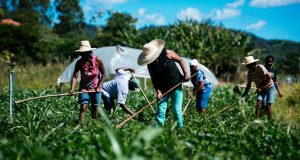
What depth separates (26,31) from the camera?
34281 mm

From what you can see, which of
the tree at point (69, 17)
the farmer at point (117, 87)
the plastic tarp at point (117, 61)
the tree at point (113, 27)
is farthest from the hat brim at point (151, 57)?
the tree at point (69, 17)

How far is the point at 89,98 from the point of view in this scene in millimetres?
7957

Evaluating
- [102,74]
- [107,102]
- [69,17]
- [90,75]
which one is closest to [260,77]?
[107,102]

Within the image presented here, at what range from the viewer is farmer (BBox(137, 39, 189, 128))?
23.1 feet

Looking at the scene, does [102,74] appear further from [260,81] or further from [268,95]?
[268,95]

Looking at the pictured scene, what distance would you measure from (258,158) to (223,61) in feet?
95.8

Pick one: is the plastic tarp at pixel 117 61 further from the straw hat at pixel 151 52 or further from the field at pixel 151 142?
the field at pixel 151 142

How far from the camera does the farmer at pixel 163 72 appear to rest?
277 inches

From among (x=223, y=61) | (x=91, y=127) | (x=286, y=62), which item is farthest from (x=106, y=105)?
(x=286, y=62)

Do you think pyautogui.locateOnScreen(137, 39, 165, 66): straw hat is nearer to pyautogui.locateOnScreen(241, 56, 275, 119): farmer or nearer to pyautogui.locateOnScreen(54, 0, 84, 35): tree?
pyautogui.locateOnScreen(241, 56, 275, 119): farmer

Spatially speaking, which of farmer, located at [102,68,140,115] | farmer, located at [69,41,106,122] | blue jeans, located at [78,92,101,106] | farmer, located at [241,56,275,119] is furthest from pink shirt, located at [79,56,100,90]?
farmer, located at [241,56,275,119]

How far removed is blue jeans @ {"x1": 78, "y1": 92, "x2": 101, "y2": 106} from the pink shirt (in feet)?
0.45

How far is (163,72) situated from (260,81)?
8.85ft

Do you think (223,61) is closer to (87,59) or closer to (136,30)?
(136,30)
